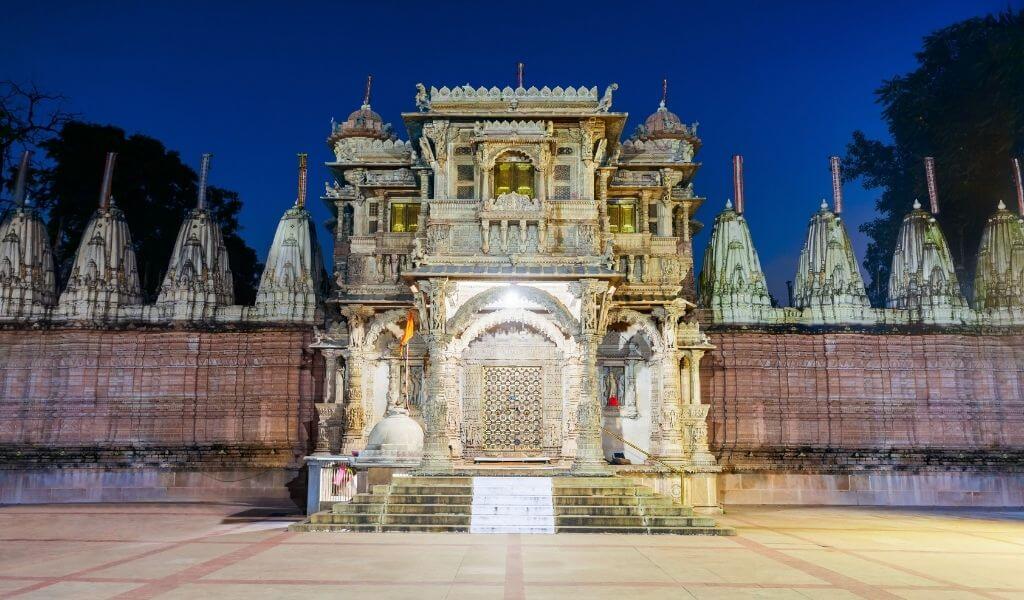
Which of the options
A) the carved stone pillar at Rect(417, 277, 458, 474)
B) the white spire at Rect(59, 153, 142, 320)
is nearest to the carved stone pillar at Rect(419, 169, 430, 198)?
the carved stone pillar at Rect(417, 277, 458, 474)

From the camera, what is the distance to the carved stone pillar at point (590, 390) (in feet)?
58.6

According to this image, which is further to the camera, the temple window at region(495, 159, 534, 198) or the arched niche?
the temple window at region(495, 159, 534, 198)

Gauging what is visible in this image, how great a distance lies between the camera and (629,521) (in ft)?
52.3

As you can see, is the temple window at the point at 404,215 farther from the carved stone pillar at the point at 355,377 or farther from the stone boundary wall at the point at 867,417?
the stone boundary wall at the point at 867,417

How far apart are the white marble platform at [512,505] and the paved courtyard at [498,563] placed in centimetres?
73

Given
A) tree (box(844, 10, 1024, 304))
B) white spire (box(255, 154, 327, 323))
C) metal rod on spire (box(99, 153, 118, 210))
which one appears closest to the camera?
white spire (box(255, 154, 327, 323))

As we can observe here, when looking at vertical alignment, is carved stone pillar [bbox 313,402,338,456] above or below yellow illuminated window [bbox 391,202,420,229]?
below

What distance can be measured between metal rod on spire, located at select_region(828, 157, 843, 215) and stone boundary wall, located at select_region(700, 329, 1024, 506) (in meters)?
4.93

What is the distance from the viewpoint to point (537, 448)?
21906mm

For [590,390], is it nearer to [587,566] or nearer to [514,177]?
[514,177]

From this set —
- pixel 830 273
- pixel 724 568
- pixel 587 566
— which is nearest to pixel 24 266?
pixel 587 566

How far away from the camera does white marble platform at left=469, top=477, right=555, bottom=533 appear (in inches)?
620

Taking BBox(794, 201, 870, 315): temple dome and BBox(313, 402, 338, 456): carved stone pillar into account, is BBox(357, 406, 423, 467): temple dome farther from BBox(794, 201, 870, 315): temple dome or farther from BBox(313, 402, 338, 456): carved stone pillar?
BBox(794, 201, 870, 315): temple dome

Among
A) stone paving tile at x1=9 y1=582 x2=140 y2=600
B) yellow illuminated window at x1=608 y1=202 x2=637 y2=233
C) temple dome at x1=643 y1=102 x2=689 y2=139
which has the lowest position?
stone paving tile at x1=9 y1=582 x2=140 y2=600
